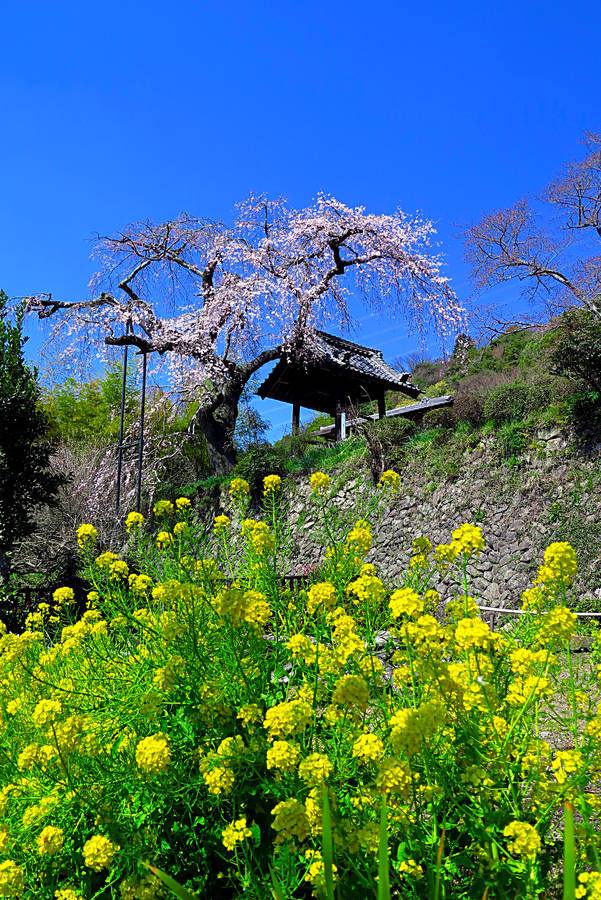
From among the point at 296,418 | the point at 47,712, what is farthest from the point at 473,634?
the point at 296,418

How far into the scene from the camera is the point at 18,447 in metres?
14.0

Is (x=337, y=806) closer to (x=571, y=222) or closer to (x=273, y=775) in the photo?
(x=273, y=775)

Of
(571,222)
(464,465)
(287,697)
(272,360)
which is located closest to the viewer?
(287,697)

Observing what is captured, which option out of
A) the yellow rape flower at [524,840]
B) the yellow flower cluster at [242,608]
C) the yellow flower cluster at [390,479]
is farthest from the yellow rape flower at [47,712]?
the yellow flower cluster at [390,479]

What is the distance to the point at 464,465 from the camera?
12992 millimetres

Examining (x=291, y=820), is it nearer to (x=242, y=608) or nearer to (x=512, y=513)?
(x=242, y=608)

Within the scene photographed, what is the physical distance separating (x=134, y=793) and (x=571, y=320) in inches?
430

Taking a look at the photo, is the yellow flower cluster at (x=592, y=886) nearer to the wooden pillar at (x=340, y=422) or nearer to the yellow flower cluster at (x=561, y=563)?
the yellow flower cluster at (x=561, y=563)

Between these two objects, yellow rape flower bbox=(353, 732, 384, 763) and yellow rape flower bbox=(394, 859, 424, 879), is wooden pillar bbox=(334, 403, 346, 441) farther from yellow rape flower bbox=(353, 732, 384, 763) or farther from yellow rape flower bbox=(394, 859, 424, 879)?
yellow rape flower bbox=(394, 859, 424, 879)

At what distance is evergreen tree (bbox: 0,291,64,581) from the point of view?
1368 cm

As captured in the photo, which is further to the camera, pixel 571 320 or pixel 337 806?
pixel 571 320

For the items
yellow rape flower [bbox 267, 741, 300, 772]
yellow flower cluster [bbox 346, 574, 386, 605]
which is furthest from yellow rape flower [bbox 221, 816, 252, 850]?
yellow flower cluster [bbox 346, 574, 386, 605]

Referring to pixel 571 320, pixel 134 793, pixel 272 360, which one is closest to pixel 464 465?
pixel 571 320

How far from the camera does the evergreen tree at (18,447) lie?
539 inches
